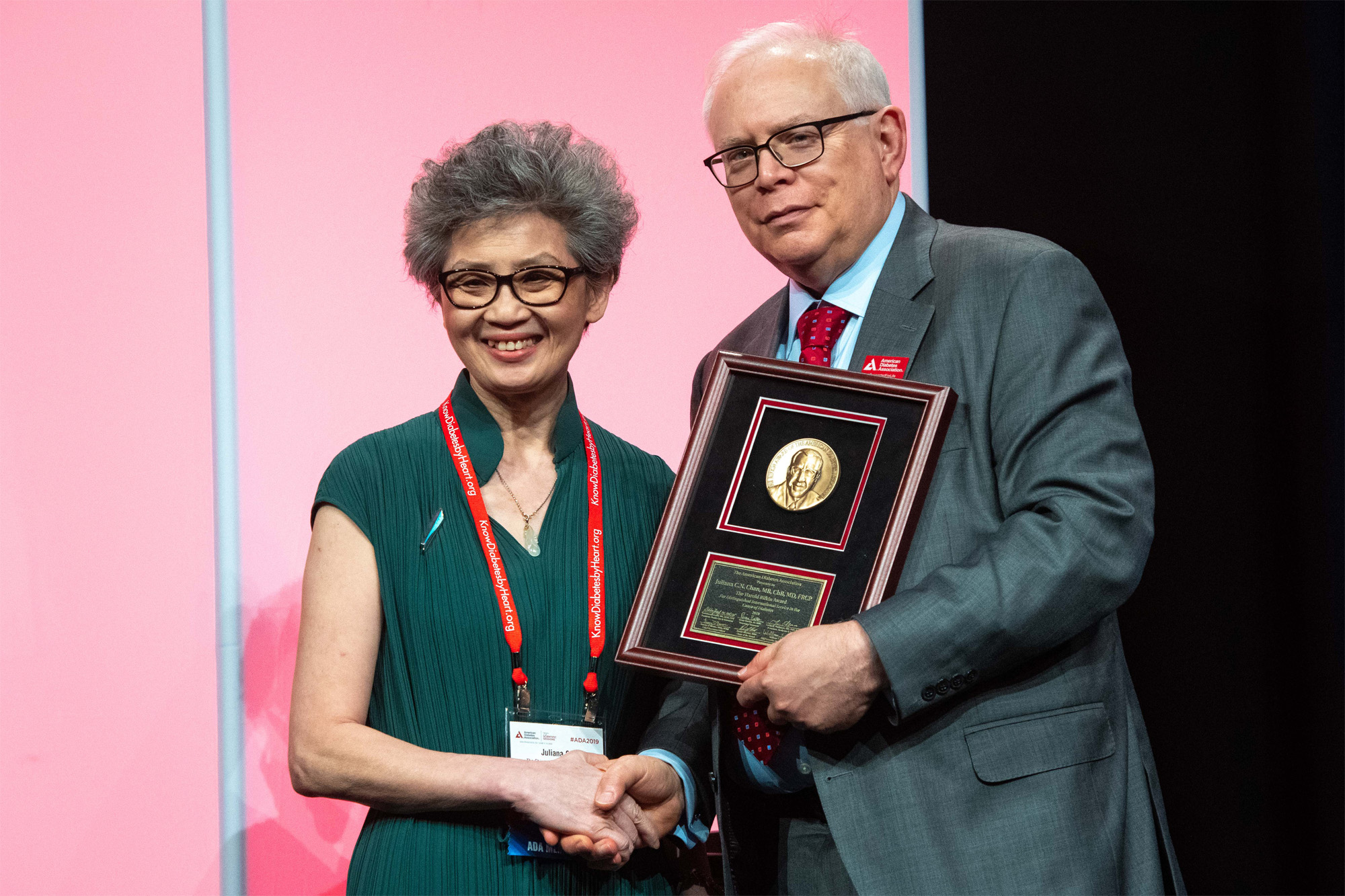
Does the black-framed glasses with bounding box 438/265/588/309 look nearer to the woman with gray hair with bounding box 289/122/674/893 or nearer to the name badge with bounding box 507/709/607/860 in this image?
the woman with gray hair with bounding box 289/122/674/893

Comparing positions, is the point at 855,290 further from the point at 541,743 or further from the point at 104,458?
the point at 104,458

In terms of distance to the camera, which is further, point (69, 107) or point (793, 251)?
point (69, 107)

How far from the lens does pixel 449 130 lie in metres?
3.02

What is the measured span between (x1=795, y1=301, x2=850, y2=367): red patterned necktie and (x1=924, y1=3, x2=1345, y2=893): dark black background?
1.29 metres

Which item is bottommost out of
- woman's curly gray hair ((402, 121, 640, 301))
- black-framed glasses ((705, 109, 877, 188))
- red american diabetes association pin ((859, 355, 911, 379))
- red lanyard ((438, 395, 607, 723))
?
red lanyard ((438, 395, 607, 723))

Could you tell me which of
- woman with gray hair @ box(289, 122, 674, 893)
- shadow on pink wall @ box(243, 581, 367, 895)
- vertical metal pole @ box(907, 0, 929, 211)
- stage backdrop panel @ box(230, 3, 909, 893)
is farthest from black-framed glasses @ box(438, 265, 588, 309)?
vertical metal pole @ box(907, 0, 929, 211)

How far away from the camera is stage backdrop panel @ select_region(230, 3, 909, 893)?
2807mm

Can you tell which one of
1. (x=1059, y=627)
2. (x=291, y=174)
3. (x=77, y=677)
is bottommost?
(x=77, y=677)

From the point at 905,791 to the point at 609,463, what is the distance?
80cm

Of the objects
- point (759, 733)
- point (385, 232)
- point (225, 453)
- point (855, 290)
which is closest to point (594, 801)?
point (759, 733)

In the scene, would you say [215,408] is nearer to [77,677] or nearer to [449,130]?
[77,677]

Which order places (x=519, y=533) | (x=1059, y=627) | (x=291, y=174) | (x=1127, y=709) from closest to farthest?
(x=1059, y=627) < (x=1127, y=709) < (x=519, y=533) < (x=291, y=174)

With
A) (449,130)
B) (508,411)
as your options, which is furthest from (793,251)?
(449,130)

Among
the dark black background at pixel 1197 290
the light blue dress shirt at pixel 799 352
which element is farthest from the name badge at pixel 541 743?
the dark black background at pixel 1197 290
